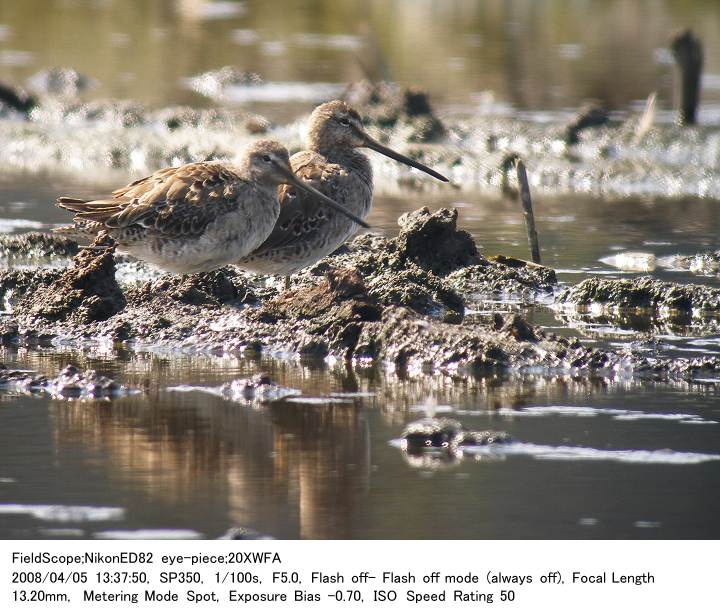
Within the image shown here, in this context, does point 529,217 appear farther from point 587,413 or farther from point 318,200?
point 587,413

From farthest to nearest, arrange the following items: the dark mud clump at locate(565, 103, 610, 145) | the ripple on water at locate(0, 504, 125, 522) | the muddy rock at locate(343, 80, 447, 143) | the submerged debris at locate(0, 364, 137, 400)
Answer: the muddy rock at locate(343, 80, 447, 143) < the dark mud clump at locate(565, 103, 610, 145) < the submerged debris at locate(0, 364, 137, 400) < the ripple on water at locate(0, 504, 125, 522)

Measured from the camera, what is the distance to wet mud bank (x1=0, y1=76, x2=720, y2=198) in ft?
56.0

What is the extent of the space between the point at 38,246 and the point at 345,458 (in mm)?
6093

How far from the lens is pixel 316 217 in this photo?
1009cm

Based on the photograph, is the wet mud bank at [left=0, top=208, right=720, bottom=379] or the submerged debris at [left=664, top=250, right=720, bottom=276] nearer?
the wet mud bank at [left=0, top=208, right=720, bottom=379]

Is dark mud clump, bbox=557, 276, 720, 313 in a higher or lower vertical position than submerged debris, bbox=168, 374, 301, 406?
higher

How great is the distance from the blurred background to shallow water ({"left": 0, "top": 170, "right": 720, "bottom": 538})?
1278cm

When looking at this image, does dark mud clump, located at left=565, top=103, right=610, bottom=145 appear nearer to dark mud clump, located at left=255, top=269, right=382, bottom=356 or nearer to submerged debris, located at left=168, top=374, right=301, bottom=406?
dark mud clump, located at left=255, top=269, right=382, bottom=356

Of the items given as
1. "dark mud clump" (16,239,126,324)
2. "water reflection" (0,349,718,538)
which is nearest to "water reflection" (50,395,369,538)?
"water reflection" (0,349,718,538)

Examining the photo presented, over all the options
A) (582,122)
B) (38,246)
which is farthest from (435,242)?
(582,122)

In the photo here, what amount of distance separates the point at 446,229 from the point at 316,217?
1443mm

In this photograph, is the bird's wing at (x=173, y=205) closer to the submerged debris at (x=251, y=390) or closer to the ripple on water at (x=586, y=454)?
the submerged debris at (x=251, y=390)

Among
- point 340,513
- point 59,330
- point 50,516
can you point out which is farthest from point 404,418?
point 59,330

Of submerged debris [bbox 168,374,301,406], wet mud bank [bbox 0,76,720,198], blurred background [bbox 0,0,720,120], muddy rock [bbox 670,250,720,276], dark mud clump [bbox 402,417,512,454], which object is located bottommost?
dark mud clump [bbox 402,417,512,454]
